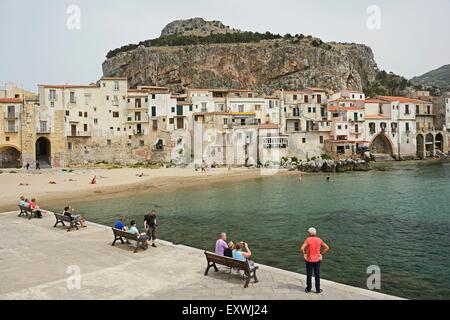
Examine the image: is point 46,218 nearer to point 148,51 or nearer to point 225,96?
point 225,96

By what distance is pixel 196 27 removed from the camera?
15525 centimetres

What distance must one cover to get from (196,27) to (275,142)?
105428 mm

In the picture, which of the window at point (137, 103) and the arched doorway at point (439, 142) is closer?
the window at point (137, 103)

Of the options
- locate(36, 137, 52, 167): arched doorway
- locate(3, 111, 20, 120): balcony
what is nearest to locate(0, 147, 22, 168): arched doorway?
locate(36, 137, 52, 167): arched doorway

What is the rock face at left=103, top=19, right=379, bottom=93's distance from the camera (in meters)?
108

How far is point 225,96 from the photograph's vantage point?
71.0m

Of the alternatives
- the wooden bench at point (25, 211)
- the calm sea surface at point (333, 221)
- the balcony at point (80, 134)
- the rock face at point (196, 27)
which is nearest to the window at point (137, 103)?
the balcony at point (80, 134)

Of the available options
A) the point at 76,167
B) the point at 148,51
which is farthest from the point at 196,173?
the point at 148,51

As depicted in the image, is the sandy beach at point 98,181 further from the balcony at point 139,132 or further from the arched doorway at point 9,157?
the balcony at point 139,132

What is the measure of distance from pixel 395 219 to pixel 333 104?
57276mm

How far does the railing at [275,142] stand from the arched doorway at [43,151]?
1398 inches

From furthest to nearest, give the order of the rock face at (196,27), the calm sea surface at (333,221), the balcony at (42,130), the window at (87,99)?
the rock face at (196,27)
the window at (87,99)
the balcony at (42,130)
the calm sea surface at (333,221)

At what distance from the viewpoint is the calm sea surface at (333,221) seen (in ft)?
48.8

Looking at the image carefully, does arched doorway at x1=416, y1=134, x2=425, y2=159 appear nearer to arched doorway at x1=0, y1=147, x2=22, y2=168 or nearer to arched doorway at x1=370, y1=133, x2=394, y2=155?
arched doorway at x1=370, y1=133, x2=394, y2=155
